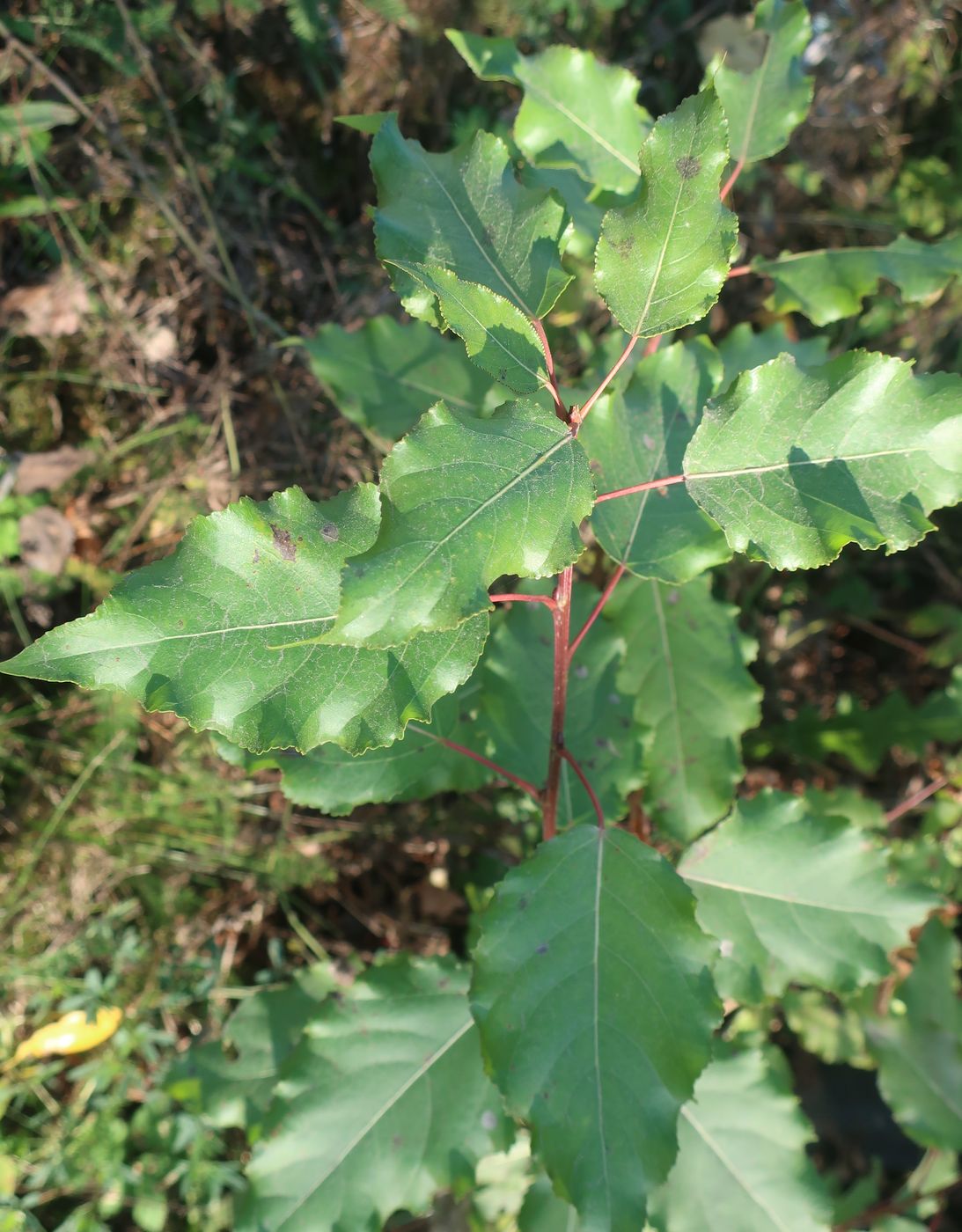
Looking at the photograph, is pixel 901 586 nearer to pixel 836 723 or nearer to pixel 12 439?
pixel 836 723

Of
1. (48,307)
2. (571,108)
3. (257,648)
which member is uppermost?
(48,307)

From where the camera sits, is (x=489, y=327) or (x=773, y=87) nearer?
(x=489, y=327)

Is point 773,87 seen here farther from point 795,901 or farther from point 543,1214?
point 543,1214

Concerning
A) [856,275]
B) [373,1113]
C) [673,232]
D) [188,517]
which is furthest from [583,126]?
[373,1113]

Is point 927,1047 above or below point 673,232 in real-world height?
below

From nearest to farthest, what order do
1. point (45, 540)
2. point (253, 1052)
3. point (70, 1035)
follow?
point (253, 1052) < point (70, 1035) < point (45, 540)

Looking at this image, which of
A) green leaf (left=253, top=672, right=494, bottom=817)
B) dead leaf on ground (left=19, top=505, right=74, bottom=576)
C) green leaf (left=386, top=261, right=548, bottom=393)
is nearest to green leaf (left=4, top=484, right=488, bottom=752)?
green leaf (left=386, top=261, right=548, bottom=393)

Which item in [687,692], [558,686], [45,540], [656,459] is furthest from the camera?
[45,540]
